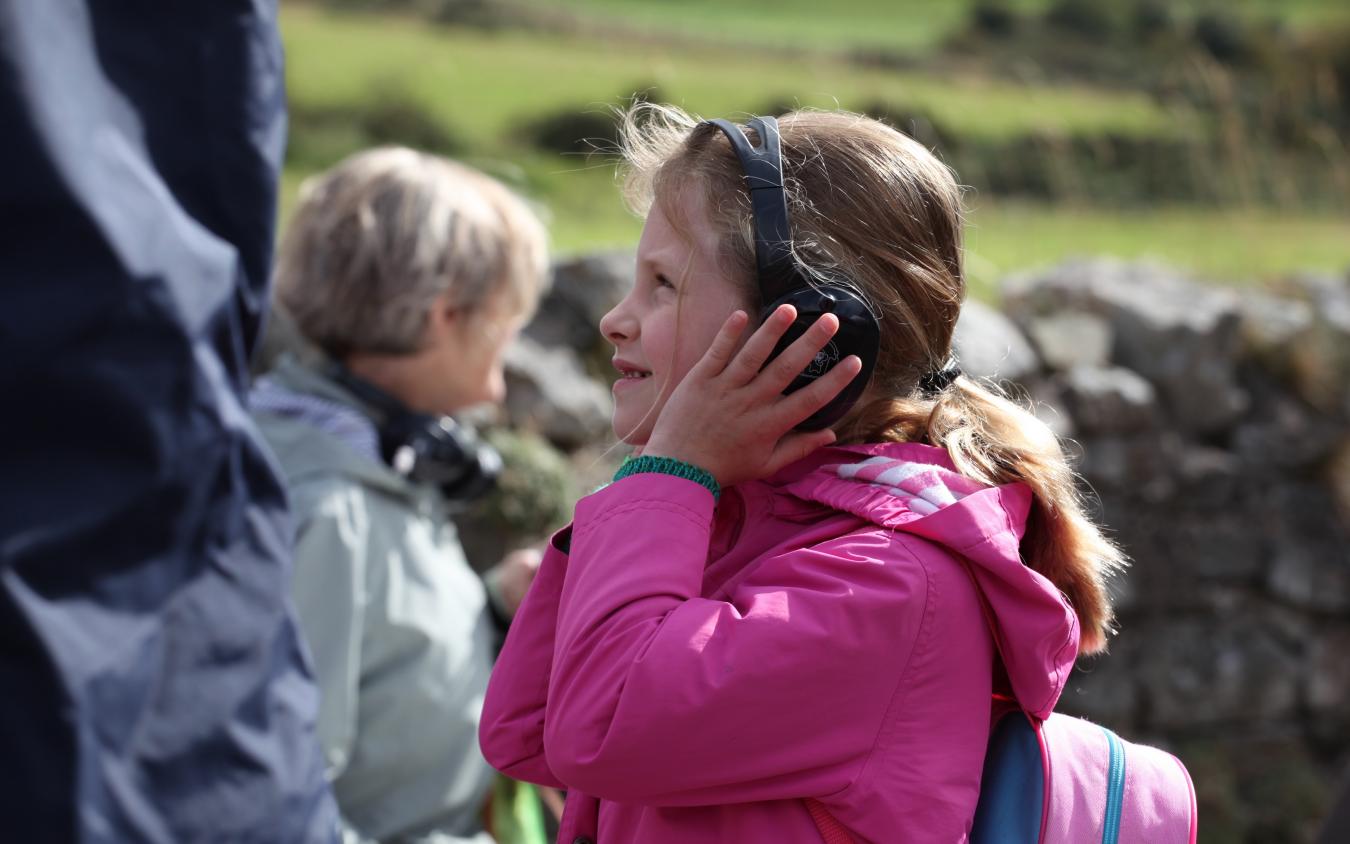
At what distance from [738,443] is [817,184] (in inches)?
12.5

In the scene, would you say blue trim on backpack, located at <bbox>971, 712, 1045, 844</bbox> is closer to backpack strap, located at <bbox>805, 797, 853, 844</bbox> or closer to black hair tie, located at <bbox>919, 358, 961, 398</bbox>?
backpack strap, located at <bbox>805, 797, 853, 844</bbox>

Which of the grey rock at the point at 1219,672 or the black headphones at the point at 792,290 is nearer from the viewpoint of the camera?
the black headphones at the point at 792,290

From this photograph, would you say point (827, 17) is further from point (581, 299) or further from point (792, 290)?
point (792, 290)

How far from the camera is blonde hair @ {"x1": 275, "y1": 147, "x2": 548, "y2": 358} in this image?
8.59 feet

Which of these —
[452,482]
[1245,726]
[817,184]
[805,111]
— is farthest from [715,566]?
[1245,726]

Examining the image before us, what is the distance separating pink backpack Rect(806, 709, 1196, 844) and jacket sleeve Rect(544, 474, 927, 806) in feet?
0.33

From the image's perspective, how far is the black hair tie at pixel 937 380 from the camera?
5.20 feet

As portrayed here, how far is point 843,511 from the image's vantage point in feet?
4.86

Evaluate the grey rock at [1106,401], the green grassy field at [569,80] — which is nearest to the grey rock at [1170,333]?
the grey rock at [1106,401]

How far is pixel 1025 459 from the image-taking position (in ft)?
5.08

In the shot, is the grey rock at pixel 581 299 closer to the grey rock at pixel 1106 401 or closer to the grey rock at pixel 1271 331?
the grey rock at pixel 1106 401

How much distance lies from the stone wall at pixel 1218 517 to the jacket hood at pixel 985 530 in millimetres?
3525

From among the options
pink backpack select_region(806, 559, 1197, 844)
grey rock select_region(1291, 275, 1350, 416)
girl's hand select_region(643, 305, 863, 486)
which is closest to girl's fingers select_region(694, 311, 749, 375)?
girl's hand select_region(643, 305, 863, 486)

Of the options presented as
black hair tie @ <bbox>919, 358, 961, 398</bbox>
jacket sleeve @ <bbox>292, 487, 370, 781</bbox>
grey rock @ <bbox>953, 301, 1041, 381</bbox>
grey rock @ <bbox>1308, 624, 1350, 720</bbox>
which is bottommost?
grey rock @ <bbox>1308, 624, 1350, 720</bbox>
